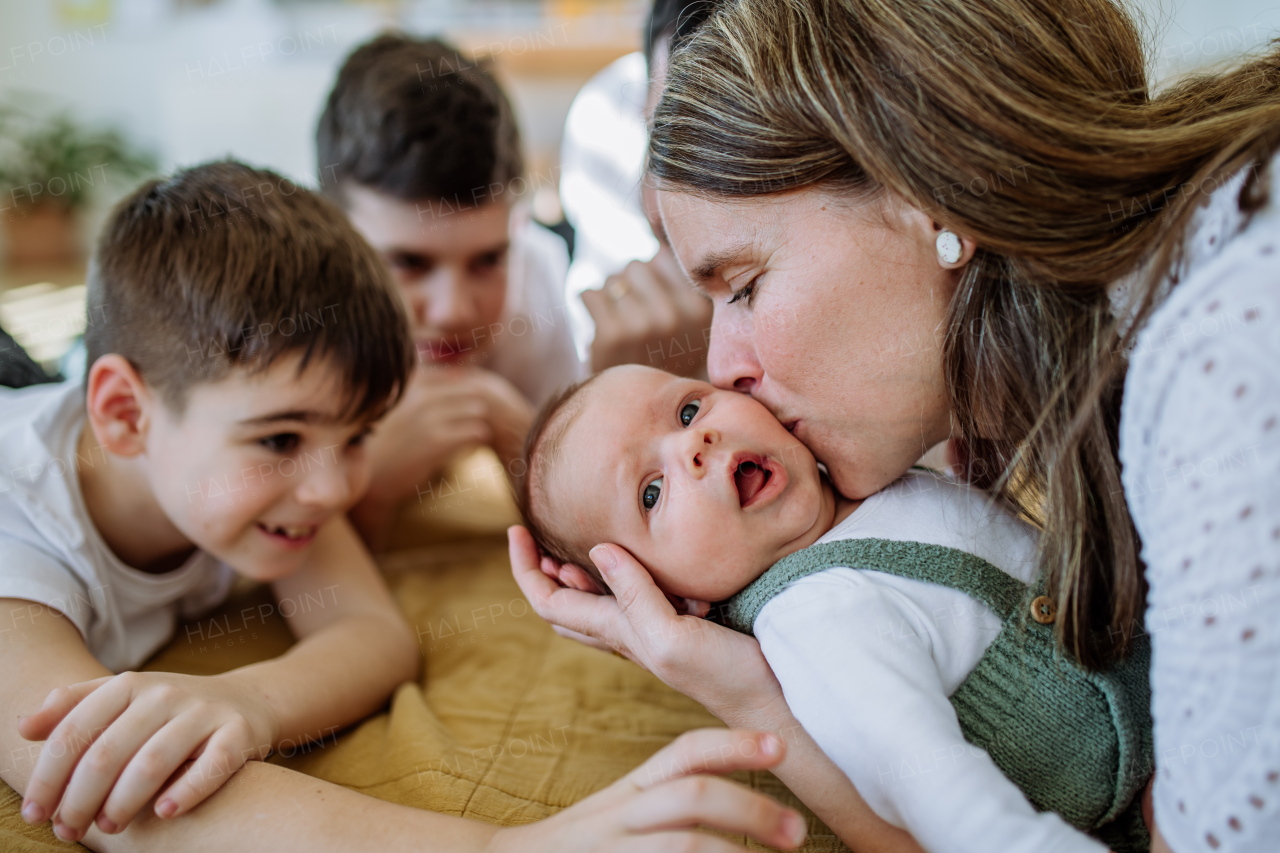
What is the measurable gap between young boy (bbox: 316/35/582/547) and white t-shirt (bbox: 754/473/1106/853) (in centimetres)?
90

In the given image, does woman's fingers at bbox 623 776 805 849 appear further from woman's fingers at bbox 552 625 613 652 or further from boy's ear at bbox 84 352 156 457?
boy's ear at bbox 84 352 156 457

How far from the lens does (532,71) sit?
13.7 feet

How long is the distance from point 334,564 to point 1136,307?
1.12 meters

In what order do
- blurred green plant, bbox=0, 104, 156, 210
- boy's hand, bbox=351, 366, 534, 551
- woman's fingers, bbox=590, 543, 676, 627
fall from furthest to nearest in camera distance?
blurred green plant, bbox=0, 104, 156, 210 → boy's hand, bbox=351, 366, 534, 551 → woman's fingers, bbox=590, 543, 676, 627

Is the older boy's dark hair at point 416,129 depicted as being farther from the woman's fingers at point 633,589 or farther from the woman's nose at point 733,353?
the woman's fingers at point 633,589

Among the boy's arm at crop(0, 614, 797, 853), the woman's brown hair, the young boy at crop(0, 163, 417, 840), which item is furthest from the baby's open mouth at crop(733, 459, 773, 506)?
the young boy at crop(0, 163, 417, 840)

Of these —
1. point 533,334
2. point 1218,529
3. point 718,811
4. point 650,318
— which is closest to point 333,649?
point 718,811

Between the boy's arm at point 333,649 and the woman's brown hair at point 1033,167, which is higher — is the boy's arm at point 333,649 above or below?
below

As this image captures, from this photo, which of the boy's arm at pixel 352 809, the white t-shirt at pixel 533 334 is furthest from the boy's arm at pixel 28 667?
the white t-shirt at pixel 533 334

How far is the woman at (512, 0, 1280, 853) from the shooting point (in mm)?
676

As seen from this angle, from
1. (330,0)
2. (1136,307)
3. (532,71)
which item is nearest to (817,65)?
(1136,307)

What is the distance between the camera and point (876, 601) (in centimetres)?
86

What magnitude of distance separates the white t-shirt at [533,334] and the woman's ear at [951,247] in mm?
1301

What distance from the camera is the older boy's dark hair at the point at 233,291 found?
118cm
